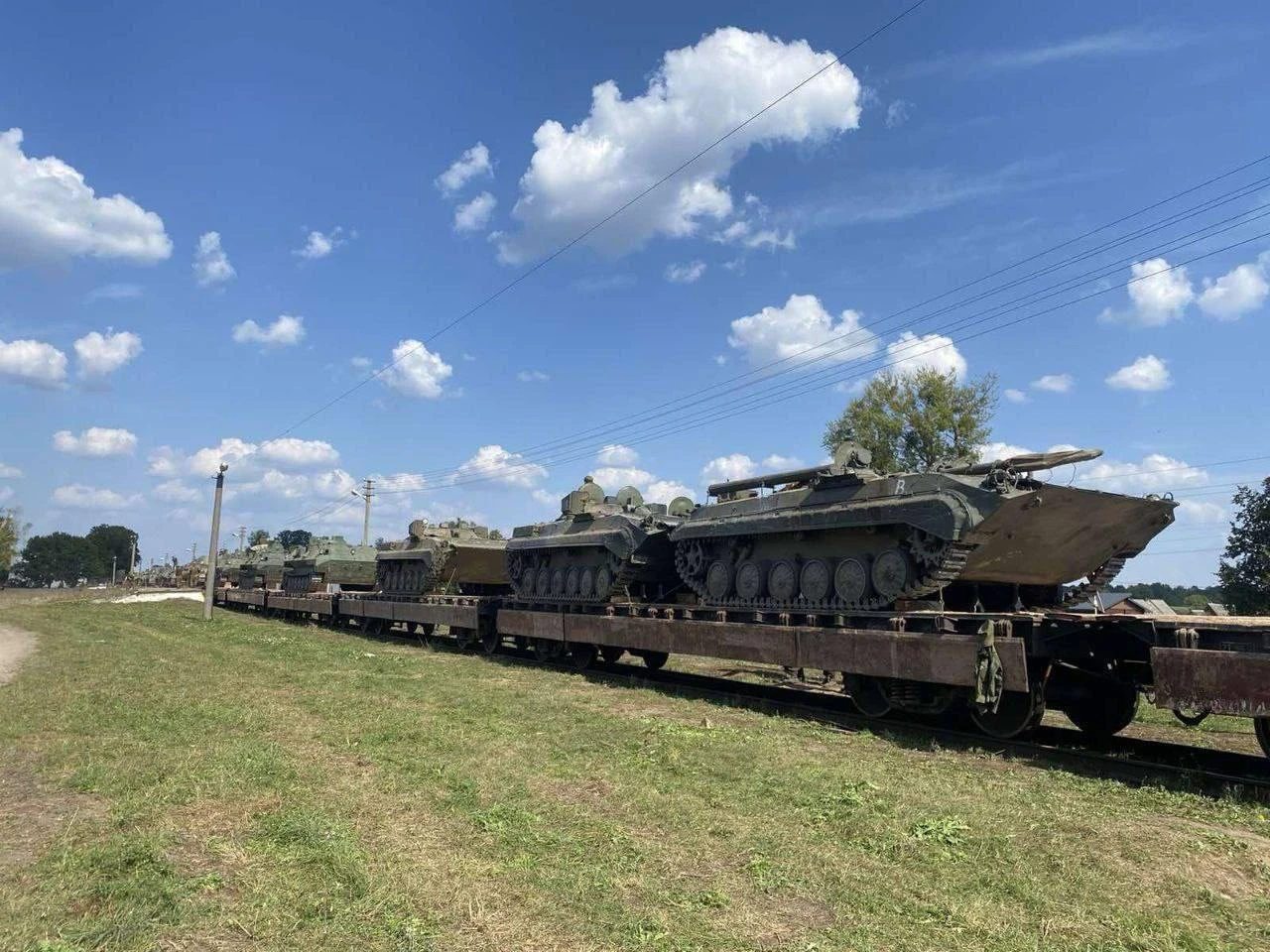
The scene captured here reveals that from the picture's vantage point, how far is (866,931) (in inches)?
171

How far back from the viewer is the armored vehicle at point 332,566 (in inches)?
1260

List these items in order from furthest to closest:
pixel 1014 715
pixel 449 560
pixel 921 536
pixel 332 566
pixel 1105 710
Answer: pixel 332 566
pixel 449 560
pixel 921 536
pixel 1105 710
pixel 1014 715

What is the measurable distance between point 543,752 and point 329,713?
11.4ft

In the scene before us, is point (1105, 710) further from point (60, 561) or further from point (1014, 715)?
point (60, 561)

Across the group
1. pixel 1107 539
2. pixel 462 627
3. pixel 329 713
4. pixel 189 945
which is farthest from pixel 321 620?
pixel 189 945

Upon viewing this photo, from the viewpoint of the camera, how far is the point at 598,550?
56.4ft

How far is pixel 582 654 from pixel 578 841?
39.2ft

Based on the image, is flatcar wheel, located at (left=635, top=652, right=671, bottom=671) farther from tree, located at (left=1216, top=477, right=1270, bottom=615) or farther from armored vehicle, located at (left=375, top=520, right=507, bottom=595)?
tree, located at (left=1216, top=477, right=1270, bottom=615)

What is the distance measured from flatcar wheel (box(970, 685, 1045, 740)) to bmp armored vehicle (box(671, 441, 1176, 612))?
1508mm

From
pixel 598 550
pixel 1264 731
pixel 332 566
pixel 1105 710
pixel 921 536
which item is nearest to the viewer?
pixel 1264 731

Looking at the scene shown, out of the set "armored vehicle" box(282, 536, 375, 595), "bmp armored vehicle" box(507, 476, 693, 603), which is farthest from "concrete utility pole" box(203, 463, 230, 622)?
"bmp armored vehicle" box(507, 476, 693, 603)

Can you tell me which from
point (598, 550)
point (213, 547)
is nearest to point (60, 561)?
point (213, 547)

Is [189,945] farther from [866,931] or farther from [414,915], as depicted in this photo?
[866,931]

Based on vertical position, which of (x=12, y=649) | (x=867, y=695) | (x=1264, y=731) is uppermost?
(x=1264, y=731)
